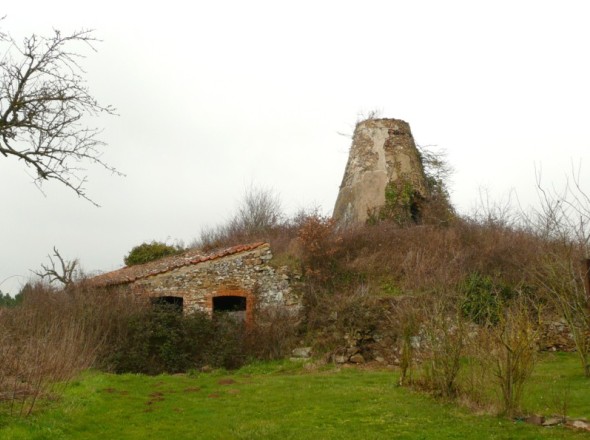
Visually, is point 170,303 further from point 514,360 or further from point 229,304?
point 514,360

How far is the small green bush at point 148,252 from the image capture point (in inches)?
1154

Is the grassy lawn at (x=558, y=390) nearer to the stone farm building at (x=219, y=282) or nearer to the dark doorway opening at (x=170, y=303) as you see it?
the stone farm building at (x=219, y=282)

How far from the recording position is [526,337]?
378 inches

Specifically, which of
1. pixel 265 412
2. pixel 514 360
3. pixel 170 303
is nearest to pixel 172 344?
pixel 170 303

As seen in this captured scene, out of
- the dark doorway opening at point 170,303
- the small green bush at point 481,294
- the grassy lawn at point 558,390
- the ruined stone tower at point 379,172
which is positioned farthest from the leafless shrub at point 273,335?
the grassy lawn at point 558,390

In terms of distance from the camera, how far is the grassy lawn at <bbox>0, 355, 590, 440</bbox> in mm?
9172

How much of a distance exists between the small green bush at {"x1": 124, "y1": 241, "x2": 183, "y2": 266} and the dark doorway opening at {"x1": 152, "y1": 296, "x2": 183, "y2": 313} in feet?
22.4

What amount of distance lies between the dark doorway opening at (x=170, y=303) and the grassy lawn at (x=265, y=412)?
451cm

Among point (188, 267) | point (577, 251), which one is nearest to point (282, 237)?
point (188, 267)

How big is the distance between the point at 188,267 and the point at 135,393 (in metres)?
8.12

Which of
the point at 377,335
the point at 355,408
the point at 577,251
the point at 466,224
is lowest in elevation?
the point at 355,408

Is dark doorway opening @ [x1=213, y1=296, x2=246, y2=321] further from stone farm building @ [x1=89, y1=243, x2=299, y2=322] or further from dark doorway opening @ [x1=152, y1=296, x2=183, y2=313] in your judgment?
dark doorway opening @ [x1=152, y1=296, x2=183, y2=313]

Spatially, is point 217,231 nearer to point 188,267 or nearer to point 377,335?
point 188,267

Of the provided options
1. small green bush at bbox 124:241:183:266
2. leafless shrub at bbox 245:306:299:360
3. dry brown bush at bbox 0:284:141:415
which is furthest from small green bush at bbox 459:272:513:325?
small green bush at bbox 124:241:183:266
